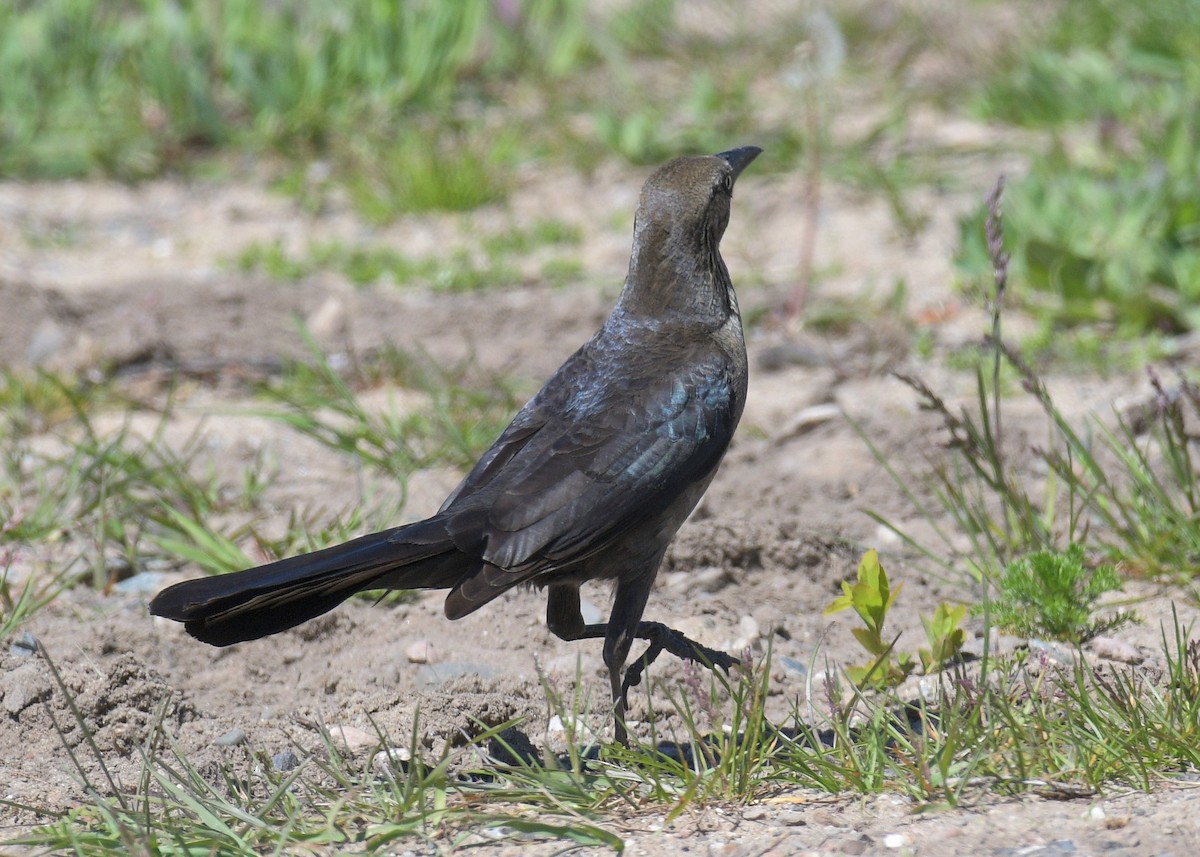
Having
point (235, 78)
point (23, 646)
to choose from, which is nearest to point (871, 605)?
point (23, 646)

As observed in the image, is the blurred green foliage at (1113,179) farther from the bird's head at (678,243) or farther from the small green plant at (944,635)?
the small green plant at (944,635)

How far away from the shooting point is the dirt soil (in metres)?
2.91

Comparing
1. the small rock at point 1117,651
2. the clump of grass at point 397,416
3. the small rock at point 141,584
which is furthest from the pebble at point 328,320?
the small rock at point 1117,651

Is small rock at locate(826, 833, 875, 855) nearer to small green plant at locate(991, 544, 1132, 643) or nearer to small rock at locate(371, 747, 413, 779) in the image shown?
small rock at locate(371, 747, 413, 779)

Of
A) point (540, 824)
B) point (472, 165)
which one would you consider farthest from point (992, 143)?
point (540, 824)

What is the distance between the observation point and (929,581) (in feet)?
13.9

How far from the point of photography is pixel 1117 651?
3.61 meters

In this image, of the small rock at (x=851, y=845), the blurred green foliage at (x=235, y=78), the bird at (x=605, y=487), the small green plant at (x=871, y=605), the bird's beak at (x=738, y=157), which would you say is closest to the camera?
the small rock at (x=851, y=845)

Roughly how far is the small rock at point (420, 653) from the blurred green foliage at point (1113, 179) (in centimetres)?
303

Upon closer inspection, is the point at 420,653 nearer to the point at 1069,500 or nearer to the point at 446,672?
the point at 446,672

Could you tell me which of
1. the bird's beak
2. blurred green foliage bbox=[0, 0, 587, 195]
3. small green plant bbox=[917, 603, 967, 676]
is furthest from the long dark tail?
blurred green foliage bbox=[0, 0, 587, 195]

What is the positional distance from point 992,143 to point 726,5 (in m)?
2.73

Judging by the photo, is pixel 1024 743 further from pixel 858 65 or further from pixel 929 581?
pixel 858 65

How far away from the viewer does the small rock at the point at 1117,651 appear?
11.8 feet
